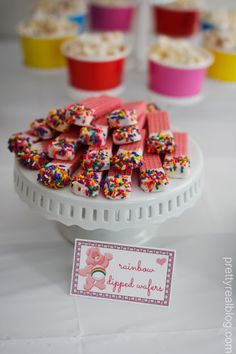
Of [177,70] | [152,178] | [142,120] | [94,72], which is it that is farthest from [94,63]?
[152,178]

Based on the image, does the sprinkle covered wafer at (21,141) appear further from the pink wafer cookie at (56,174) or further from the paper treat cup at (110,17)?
the paper treat cup at (110,17)

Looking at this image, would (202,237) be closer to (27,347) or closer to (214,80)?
(27,347)

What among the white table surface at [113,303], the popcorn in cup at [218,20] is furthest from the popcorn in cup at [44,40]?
the popcorn in cup at [218,20]

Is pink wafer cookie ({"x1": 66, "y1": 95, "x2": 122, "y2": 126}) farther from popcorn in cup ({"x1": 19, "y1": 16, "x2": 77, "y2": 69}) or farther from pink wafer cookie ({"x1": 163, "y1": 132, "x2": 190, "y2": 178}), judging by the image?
popcorn in cup ({"x1": 19, "y1": 16, "x2": 77, "y2": 69})

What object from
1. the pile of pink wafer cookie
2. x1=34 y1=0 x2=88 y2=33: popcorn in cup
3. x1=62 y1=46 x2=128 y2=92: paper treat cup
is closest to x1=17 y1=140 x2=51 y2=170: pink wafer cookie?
the pile of pink wafer cookie

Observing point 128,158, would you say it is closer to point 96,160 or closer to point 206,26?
point 96,160

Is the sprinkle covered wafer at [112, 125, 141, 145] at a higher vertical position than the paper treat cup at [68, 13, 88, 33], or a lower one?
higher
